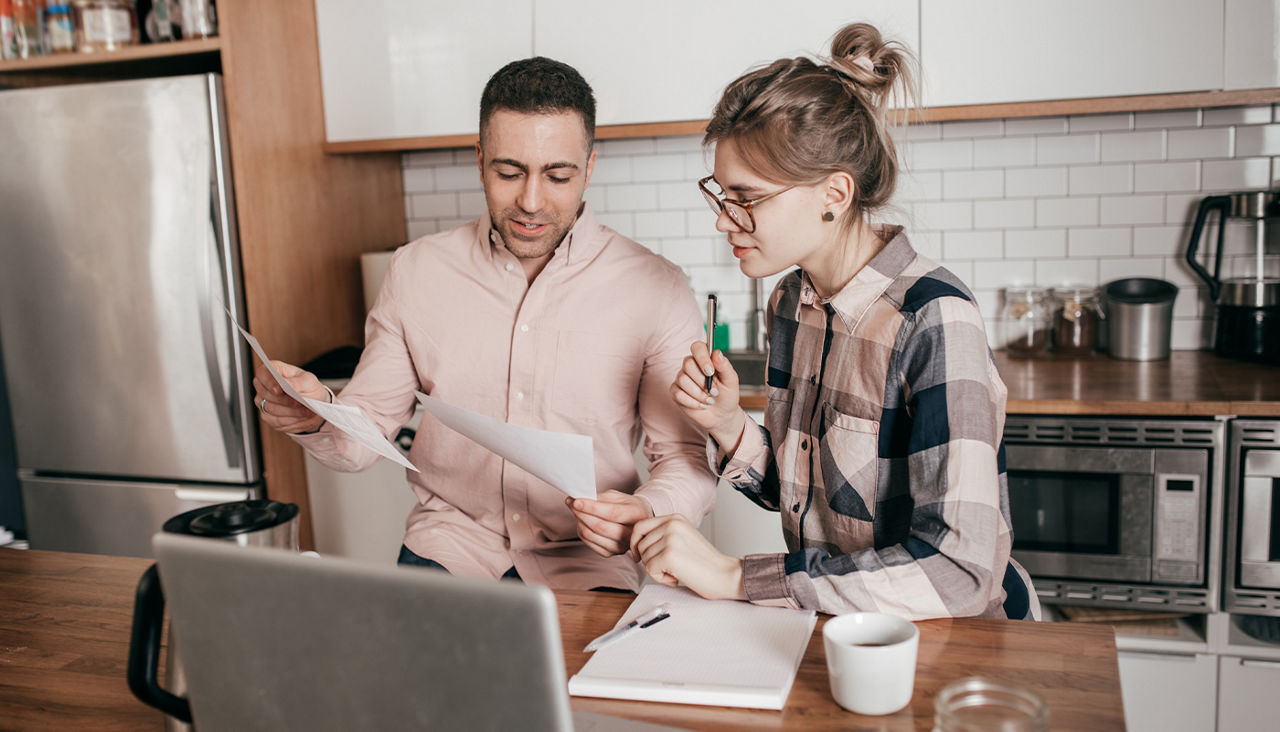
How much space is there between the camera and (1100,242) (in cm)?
285

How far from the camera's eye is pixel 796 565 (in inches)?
46.9

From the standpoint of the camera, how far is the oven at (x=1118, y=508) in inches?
88.1

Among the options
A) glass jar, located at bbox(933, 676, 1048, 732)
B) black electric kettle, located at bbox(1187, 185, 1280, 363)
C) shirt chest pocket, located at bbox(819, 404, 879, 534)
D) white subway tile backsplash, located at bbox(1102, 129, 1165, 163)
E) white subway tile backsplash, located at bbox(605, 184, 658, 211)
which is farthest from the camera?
white subway tile backsplash, located at bbox(605, 184, 658, 211)

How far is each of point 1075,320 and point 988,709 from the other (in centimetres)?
221

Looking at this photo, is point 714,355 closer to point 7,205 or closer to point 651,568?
point 651,568

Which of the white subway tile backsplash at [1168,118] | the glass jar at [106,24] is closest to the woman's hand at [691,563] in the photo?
the white subway tile backsplash at [1168,118]

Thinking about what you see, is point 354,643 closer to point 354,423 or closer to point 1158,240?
point 354,423

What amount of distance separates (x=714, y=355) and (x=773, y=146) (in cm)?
31

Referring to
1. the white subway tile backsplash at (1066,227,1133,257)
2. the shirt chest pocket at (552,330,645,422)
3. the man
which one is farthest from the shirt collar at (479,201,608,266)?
the white subway tile backsplash at (1066,227,1133,257)

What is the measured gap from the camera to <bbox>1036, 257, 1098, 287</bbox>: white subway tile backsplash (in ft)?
9.42

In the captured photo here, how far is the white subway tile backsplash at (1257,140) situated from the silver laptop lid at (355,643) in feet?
9.30

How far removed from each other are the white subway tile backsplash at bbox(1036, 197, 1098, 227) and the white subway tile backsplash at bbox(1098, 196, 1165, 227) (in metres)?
0.02

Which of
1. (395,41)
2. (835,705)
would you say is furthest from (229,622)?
(395,41)

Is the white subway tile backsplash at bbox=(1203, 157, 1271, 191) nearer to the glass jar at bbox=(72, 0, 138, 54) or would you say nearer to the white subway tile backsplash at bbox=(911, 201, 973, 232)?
the white subway tile backsplash at bbox=(911, 201, 973, 232)
